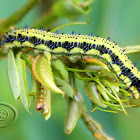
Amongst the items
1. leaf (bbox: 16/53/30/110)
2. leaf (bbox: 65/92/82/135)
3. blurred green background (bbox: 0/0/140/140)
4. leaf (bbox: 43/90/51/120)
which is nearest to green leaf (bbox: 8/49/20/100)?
leaf (bbox: 16/53/30/110)

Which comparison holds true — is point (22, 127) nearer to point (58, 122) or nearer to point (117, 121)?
point (58, 122)

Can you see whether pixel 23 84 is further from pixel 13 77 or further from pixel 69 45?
pixel 69 45

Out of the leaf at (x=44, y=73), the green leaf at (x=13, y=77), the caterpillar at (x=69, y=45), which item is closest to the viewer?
the leaf at (x=44, y=73)

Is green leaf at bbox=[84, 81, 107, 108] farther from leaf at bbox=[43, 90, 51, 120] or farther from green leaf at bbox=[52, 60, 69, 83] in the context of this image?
leaf at bbox=[43, 90, 51, 120]

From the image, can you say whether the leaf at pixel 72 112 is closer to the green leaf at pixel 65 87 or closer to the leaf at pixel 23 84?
the green leaf at pixel 65 87

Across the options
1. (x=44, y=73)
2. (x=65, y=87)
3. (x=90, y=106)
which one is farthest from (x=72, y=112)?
(x=90, y=106)

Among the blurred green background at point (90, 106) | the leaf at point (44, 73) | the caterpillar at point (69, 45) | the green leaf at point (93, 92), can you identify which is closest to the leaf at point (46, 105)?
the leaf at point (44, 73)
